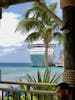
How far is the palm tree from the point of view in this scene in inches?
744

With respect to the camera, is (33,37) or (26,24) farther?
(33,37)

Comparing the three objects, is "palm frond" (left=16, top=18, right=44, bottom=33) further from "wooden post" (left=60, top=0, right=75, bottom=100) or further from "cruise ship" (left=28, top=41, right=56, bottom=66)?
"wooden post" (left=60, top=0, right=75, bottom=100)

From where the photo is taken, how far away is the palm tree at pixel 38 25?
1891 centimetres

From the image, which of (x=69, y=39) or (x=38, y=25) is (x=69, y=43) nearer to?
(x=69, y=39)

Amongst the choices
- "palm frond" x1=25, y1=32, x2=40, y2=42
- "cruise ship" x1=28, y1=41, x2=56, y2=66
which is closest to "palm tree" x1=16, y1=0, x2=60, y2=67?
"palm frond" x1=25, y1=32, x2=40, y2=42

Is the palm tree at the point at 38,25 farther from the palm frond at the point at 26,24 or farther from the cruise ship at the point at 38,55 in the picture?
the cruise ship at the point at 38,55

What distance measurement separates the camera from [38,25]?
1997 centimetres

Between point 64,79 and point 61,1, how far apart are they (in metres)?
0.75

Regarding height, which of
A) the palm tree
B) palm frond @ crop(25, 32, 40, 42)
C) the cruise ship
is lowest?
the cruise ship

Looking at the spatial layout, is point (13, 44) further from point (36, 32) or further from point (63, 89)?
point (63, 89)

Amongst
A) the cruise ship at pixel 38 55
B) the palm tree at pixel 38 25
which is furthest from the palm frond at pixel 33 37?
the cruise ship at pixel 38 55

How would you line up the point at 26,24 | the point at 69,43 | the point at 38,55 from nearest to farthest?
the point at 69,43 → the point at 26,24 → the point at 38,55

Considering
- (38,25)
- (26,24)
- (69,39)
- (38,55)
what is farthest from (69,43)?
(38,55)

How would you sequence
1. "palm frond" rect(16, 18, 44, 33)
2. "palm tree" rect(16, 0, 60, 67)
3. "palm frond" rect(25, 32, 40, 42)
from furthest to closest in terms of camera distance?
"palm frond" rect(25, 32, 40, 42) < "palm tree" rect(16, 0, 60, 67) < "palm frond" rect(16, 18, 44, 33)
